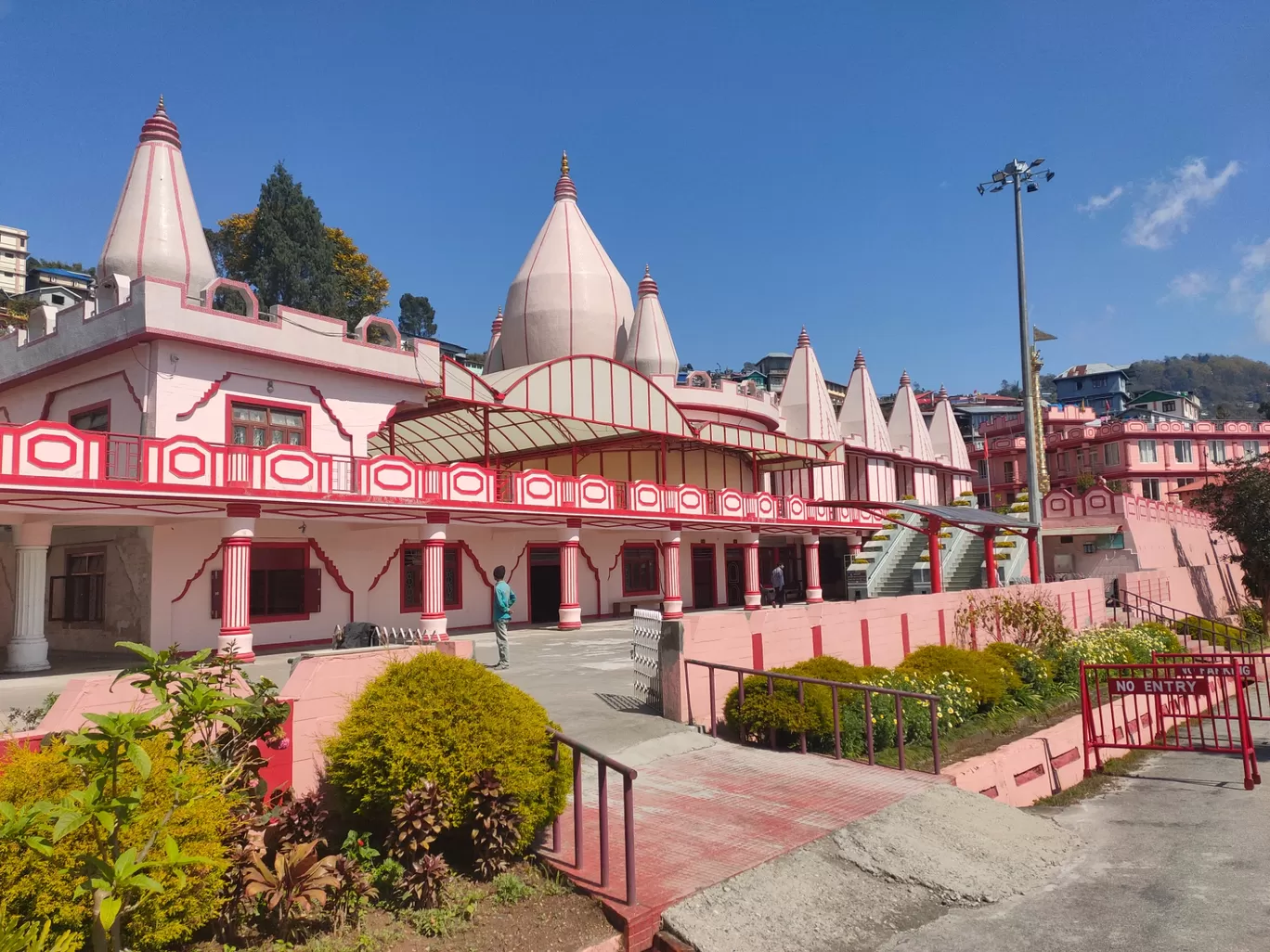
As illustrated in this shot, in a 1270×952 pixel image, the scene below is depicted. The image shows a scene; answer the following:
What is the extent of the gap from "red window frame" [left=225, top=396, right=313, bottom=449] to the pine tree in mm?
32982

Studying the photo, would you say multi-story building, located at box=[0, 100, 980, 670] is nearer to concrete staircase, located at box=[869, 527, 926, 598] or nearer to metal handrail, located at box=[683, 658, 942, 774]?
concrete staircase, located at box=[869, 527, 926, 598]

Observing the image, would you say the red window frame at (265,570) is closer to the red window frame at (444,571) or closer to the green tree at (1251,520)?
the red window frame at (444,571)

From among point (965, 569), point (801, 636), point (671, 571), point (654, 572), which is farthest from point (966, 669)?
point (965, 569)

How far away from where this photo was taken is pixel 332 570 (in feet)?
65.4

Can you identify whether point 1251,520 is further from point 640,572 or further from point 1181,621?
point 640,572

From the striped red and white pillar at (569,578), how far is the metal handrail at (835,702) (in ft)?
41.0

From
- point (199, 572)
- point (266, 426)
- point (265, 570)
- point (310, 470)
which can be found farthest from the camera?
point (265, 570)

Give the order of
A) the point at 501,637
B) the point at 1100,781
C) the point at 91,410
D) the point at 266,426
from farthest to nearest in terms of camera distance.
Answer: the point at 266,426 < the point at 91,410 < the point at 501,637 < the point at 1100,781

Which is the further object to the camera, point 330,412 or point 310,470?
point 330,412

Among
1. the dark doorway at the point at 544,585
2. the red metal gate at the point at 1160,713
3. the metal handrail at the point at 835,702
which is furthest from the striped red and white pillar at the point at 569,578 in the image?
the metal handrail at the point at 835,702

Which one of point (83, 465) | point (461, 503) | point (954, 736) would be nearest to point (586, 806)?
point (954, 736)

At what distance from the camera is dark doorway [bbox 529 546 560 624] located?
2486cm

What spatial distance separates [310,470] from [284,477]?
20.7 inches

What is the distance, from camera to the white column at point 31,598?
1539cm
